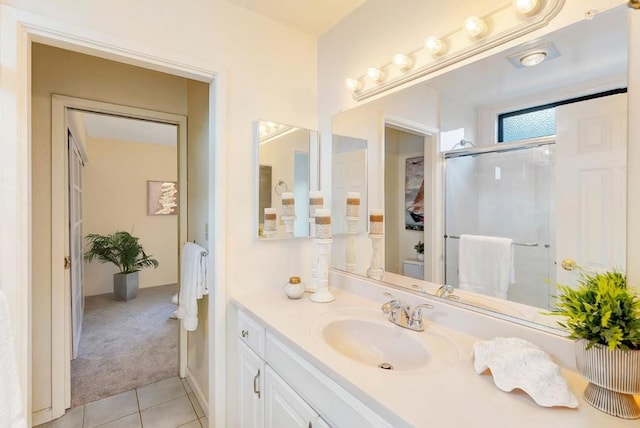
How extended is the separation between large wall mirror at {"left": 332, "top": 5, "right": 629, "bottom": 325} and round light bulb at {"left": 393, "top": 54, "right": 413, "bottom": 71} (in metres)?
0.10

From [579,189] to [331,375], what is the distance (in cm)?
95

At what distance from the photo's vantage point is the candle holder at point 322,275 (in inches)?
61.1

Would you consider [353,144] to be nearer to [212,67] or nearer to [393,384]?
[212,67]

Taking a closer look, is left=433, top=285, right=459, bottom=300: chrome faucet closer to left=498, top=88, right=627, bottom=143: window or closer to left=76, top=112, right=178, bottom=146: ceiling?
left=498, top=88, right=627, bottom=143: window

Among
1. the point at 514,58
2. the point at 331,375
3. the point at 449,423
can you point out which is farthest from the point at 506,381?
the point at 514,58

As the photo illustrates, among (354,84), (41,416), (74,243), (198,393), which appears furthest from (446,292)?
(74,243)

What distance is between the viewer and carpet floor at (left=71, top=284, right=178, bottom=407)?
90.9 inches

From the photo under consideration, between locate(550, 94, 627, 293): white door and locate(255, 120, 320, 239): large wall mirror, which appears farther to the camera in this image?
locate(255, 120, 320, 239): large wall mirror

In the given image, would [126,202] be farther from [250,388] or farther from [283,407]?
[283,407]

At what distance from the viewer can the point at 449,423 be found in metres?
0.66

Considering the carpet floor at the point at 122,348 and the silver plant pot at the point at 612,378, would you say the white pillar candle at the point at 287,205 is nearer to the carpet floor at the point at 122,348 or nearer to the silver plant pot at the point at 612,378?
the silver plant pot at the point at 612,378

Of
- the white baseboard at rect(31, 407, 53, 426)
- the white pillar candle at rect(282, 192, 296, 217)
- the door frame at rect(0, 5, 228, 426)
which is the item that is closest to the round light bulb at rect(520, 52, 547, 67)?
the white pillar candle at rect(282, 192, 296, 217)

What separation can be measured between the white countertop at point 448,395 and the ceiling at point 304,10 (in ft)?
5.51
